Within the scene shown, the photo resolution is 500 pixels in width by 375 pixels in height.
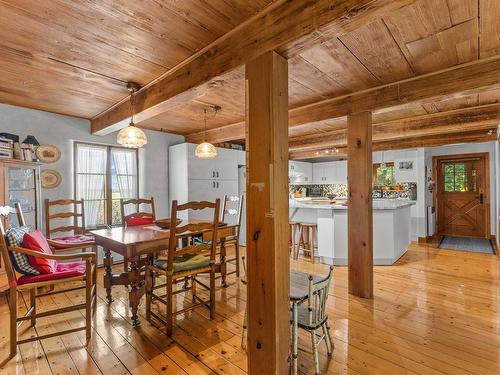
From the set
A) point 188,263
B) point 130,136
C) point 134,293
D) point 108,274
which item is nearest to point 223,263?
point 188,263

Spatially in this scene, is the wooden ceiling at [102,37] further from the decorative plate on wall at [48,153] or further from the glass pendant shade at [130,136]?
the decorative plate on wall at [48,153]

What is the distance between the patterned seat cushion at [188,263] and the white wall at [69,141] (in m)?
2.48

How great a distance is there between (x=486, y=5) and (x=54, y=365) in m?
3.67

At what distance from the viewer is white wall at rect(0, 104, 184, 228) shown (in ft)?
11.3

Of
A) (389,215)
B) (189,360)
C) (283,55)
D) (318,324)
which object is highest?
(283,55)

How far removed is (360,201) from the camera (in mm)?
2898

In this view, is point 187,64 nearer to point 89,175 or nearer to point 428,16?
point 428,16

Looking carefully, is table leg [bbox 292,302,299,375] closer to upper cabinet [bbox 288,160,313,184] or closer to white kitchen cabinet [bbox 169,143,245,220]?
white kitchen cabinet [bbox 169,143,245,220]

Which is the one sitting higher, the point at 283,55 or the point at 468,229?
the point at 283,55

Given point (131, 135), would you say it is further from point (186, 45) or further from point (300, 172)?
point (300, 172)

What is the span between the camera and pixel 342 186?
8.06 metres

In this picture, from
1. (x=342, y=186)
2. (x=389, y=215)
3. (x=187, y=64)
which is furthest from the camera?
(x=342, y=186)

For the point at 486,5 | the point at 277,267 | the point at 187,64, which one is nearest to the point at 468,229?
the point at 486,5

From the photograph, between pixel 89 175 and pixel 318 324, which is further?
pixel 89 175
